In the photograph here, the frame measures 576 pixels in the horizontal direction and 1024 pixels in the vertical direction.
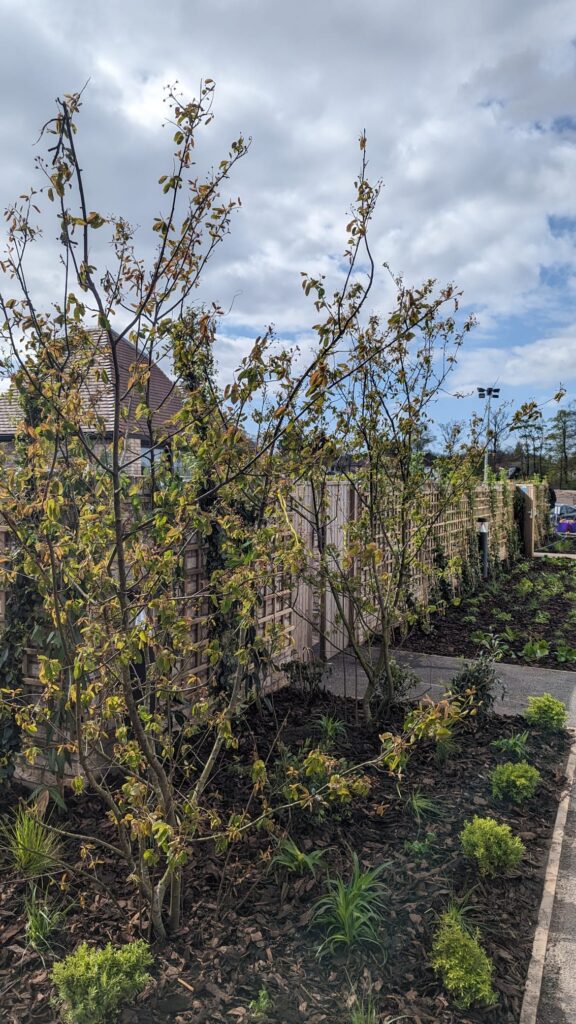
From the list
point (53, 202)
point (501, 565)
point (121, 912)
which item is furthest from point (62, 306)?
point (501, 565)

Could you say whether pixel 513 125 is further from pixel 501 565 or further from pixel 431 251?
pixel 501 565

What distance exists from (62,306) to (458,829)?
2871 mm

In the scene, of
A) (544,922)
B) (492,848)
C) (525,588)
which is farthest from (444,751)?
(525,588)

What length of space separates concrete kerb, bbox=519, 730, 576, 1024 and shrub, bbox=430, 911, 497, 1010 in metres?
0.13

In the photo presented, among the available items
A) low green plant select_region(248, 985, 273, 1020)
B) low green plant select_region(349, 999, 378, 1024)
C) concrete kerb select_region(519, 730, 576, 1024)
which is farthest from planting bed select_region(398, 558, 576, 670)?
low green plant select_region(248, 985, 273, 1020)

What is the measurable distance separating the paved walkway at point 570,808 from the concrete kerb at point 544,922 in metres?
0.03

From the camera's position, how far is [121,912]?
2373mm

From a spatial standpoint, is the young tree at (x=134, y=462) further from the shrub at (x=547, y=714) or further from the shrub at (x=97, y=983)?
the shrub at (x=547, y=714)

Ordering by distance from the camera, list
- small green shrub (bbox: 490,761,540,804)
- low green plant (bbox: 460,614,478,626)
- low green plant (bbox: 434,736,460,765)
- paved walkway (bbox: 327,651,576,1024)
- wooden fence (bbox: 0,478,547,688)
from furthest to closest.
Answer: low green plant (bbox: 460,614,478,626), wooden fence (bbox: 0,478,547,688), low green plant (bbox: 434,736,460,765), small green shrub (bbox: 490,761,540,804), paved walkway (bbox: 327,651,576,1024)

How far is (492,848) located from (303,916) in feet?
2.88

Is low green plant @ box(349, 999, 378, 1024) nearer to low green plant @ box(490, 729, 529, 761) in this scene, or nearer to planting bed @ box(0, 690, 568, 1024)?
planting bed @ box(0, 690, 568, 1024)

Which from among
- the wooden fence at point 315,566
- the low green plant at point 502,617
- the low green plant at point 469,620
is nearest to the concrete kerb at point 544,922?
the wooden fence at point 315,566

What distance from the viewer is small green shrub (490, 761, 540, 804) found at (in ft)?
10.8

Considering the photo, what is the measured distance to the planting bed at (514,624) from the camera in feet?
21.2
